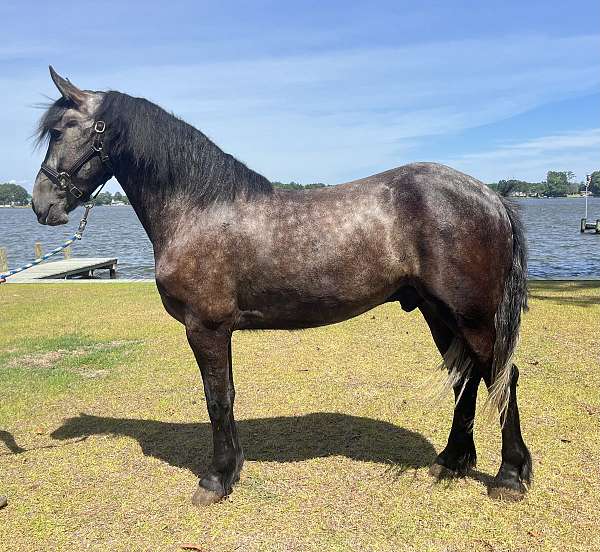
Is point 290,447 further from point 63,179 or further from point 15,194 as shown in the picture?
point 15,194

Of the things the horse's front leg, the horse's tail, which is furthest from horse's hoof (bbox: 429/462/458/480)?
the horse's front leg

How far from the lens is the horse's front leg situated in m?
3.40

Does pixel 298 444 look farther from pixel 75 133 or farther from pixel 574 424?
pixel 75 133

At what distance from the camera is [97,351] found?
7.34m

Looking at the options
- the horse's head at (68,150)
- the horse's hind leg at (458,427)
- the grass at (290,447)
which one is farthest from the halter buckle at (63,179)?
the horse's hind leg at (458,427)

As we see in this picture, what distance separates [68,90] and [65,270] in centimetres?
1577

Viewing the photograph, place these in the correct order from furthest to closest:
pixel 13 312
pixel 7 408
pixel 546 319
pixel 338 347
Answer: pixel 13 312 < pixel 546 319 < pixel 338 347 < pixel 7 408

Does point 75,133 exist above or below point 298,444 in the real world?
above

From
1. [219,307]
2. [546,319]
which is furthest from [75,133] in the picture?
[546,319]

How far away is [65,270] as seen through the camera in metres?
17.7

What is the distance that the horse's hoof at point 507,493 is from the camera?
3.39 m

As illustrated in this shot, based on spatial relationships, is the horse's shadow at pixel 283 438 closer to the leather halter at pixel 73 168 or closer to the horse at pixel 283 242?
the horse at pixel 283 242

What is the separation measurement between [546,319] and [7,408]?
7752 mm

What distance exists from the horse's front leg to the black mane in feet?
3.00
